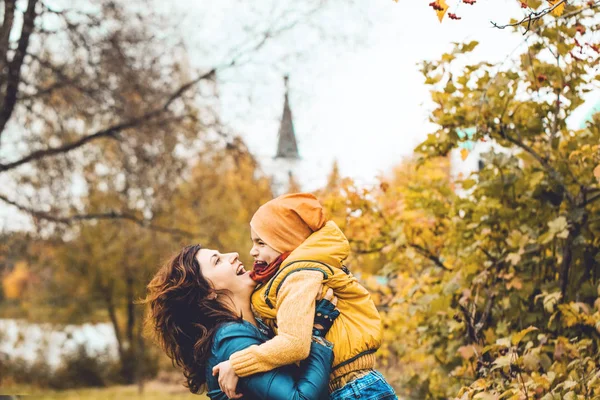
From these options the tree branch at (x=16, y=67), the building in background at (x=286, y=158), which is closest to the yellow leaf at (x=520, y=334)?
the building in background at (x=286, y=158)

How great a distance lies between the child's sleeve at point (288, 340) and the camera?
2395 mm

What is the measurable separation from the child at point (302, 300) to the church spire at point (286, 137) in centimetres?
910

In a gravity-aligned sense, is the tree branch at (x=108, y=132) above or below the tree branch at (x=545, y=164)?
above

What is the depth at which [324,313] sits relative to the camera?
2.53 m

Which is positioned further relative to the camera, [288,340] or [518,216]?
[518,216]

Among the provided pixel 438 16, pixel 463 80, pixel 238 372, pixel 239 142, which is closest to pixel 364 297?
pixel 238 372

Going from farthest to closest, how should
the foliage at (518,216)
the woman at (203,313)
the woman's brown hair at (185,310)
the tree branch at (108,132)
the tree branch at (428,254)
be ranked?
the tree branch at (108,132) < the tree branch at (428,254) < the foliage at (518,216) < the woman's brown hair at (185,310) < the woman at (203,313)

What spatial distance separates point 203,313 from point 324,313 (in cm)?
49

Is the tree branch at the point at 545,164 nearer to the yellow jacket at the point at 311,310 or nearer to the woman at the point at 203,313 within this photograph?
the yellow jacket at the point at 311,310

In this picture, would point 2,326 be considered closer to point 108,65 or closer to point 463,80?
point 108,65

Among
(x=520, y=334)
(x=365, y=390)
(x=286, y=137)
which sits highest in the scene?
(x=286, y=137)

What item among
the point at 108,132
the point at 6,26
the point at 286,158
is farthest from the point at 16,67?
the point at 286,158

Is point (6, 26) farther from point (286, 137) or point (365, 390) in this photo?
point (365, 390)

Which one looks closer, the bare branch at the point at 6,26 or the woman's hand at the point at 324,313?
the woman's hand at the point at 324,313
